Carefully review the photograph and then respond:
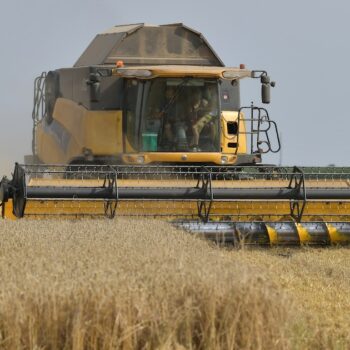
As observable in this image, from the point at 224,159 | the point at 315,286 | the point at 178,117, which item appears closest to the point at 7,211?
the point at 178,117

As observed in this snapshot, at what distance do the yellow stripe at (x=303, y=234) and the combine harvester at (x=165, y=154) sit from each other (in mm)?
10

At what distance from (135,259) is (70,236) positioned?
172cm

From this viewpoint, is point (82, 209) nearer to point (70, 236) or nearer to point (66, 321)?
point (70, 236)

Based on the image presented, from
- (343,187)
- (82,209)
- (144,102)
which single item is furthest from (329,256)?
(144,102)

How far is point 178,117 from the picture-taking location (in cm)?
1220

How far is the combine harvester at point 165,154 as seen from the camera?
1015 cm

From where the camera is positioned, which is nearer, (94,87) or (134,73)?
(94,87)

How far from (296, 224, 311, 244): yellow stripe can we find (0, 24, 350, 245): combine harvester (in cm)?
1

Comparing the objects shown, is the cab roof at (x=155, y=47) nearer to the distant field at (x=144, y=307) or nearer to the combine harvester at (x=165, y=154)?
the combine harvester at (x=165, y=154)

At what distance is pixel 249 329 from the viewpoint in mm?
4562

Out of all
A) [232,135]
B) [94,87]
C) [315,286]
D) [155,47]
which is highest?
[155,47]

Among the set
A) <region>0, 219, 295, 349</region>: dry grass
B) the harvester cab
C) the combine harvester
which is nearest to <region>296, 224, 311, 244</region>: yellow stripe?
the combine harvester

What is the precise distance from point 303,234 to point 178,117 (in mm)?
2574

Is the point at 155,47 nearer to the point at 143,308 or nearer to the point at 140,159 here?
the point at 140,159
